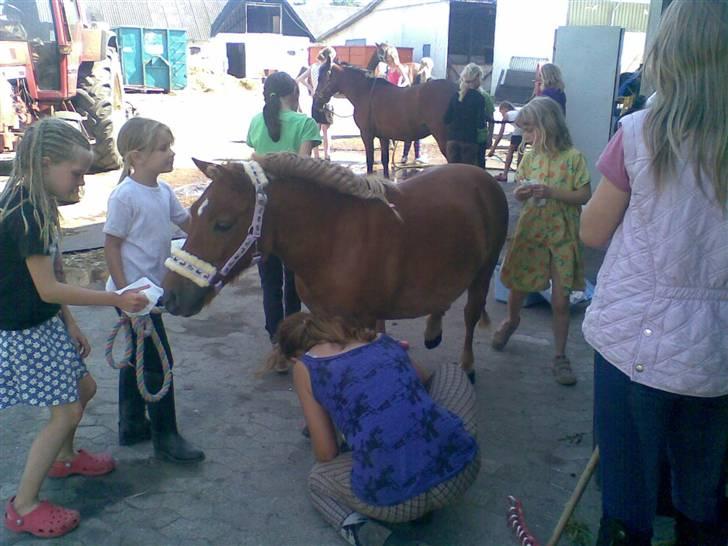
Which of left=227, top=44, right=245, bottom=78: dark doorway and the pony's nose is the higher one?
left=227, top=44, right=245, bottom=78: dark doorway

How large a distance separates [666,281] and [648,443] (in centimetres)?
44

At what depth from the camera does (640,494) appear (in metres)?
1.85

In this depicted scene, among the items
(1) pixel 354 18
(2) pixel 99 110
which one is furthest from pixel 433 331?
(1) pixel 354 18

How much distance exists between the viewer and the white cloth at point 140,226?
115 inches

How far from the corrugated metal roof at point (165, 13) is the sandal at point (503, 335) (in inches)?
1860

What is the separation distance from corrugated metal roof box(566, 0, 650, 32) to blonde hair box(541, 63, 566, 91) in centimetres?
1136

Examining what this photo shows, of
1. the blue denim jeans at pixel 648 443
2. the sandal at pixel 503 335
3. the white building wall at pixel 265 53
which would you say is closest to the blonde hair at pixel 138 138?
the blue denim jeans at pixel 648 443

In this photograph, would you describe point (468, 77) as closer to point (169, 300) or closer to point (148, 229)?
point (148, 229)

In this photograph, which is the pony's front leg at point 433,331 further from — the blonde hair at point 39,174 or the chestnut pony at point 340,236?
the blonde hair at point 39,174

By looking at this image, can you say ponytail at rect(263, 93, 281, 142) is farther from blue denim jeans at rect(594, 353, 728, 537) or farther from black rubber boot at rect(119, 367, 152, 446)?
blue denim jeans at rect(594, 353, 728, 537)

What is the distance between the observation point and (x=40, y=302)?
8.36ft

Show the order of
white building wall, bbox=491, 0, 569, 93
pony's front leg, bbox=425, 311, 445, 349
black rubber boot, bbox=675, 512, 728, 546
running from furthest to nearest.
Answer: white building wall, bbox=491, 0, 569, 93
pony's front leg, bbox=425, 311, 445, 349
black rubber boot, bbox=675, 512, 728, 546

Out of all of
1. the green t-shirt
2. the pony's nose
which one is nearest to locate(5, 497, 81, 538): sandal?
the pony's nose

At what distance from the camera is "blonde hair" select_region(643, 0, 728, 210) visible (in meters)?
1.57
